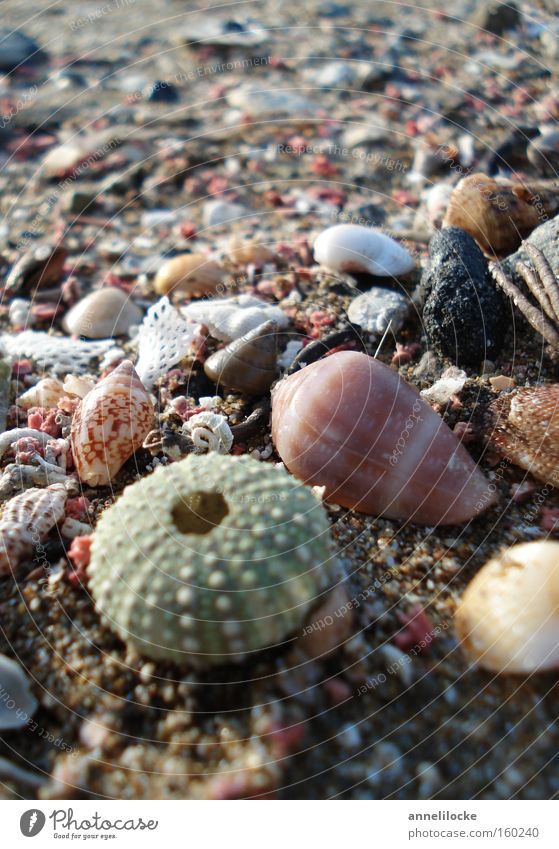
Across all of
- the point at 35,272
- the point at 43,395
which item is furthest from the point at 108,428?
the point at 35,272

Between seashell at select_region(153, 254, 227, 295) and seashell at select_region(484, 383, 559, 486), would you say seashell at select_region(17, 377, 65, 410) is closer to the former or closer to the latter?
seashell at select_region(153, 254, 227, 295)

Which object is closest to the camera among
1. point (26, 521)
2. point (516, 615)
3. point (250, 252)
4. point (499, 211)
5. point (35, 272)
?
point (516, 615)

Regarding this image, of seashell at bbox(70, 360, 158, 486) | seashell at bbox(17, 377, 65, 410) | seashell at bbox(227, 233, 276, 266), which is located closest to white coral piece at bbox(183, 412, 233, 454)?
seashell at bbox(70, 360, 158, 486)

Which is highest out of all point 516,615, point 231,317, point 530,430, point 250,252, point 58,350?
point 250,252

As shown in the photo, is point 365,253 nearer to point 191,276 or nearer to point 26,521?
point 191,276

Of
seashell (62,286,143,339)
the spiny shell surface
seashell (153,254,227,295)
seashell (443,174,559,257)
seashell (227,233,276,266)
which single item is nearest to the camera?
the spiny shell surface

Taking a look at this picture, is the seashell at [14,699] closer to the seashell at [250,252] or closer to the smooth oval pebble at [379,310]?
the smooth oval pebble at [379,310]
